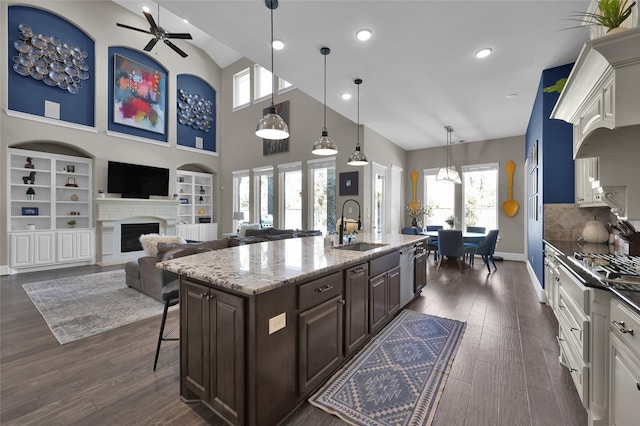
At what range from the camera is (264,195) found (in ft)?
28.1

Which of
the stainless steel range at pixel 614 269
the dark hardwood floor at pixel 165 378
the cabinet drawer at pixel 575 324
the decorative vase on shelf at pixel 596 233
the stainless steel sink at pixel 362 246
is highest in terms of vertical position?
the decorative vase on shelf at pixel 596 233

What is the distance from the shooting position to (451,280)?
487cm

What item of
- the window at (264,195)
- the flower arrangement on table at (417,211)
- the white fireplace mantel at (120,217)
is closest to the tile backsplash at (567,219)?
the flower arrangement on table at (417,211)

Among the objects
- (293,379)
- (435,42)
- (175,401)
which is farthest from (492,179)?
(175,401)

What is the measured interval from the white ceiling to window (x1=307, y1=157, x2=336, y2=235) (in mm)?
2067

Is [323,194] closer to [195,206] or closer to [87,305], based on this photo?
[195,206]

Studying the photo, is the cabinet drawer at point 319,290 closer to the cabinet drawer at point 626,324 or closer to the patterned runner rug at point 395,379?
the patterned runner rug at point 395,379

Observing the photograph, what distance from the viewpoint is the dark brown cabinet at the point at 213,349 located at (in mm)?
1454

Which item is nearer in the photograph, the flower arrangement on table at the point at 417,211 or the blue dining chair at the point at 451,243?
the blue dining chair at the point at 451,243

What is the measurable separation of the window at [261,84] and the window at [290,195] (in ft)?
8.50

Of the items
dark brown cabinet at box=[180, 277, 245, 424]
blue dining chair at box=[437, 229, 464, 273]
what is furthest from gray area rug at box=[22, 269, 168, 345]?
Answer: blue dining chair at box=[437, 229, 464, 273]

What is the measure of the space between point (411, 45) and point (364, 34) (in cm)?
60

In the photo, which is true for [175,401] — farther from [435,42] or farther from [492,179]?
[492,179]

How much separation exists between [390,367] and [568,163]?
135 inches
